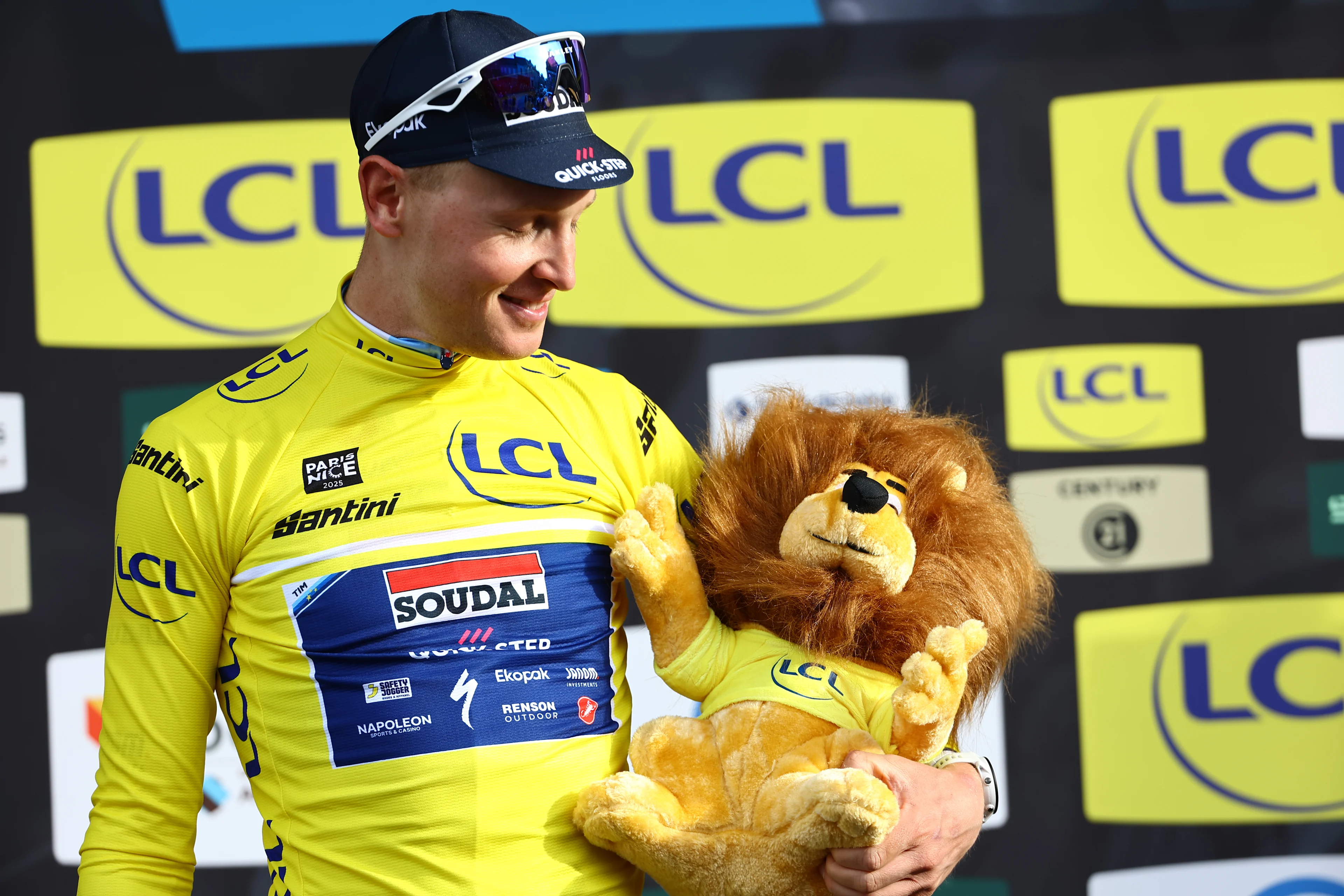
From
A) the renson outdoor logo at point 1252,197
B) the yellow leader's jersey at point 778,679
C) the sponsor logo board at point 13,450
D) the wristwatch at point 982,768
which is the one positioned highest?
the renson outdoor logo at point 1252,197

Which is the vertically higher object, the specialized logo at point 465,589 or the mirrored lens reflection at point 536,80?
the mirrored lens reflection at point 536,80

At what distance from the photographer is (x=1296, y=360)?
6.89 feet

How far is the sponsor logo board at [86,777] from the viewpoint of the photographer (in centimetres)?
204

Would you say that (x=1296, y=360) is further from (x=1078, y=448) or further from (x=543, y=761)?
(x=543, y=761)

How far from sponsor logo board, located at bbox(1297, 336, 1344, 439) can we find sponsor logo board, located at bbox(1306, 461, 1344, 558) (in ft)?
0.29

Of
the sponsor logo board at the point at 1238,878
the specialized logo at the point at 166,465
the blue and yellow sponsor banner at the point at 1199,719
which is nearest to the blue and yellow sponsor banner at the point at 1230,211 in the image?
the blue and yellow sponsor banner at the point at 1199,719

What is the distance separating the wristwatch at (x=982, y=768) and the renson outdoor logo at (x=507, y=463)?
426 mm

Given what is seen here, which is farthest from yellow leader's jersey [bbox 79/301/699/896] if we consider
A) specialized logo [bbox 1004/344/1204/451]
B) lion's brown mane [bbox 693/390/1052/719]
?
specialized logo [bbox 1004/344/1204/451]

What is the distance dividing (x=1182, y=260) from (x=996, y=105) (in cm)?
47

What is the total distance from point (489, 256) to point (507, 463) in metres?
0.20

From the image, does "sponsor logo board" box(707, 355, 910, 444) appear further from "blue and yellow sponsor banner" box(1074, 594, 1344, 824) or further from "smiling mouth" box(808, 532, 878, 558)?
"smiling mouth" box(808, 532, 878, 558)

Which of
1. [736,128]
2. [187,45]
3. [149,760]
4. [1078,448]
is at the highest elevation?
[187,45]

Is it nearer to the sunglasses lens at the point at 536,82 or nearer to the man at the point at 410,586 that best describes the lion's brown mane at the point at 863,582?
the man at the point at 410,586

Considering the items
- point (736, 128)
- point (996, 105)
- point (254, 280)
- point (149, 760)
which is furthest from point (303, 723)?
point (996, 105)
